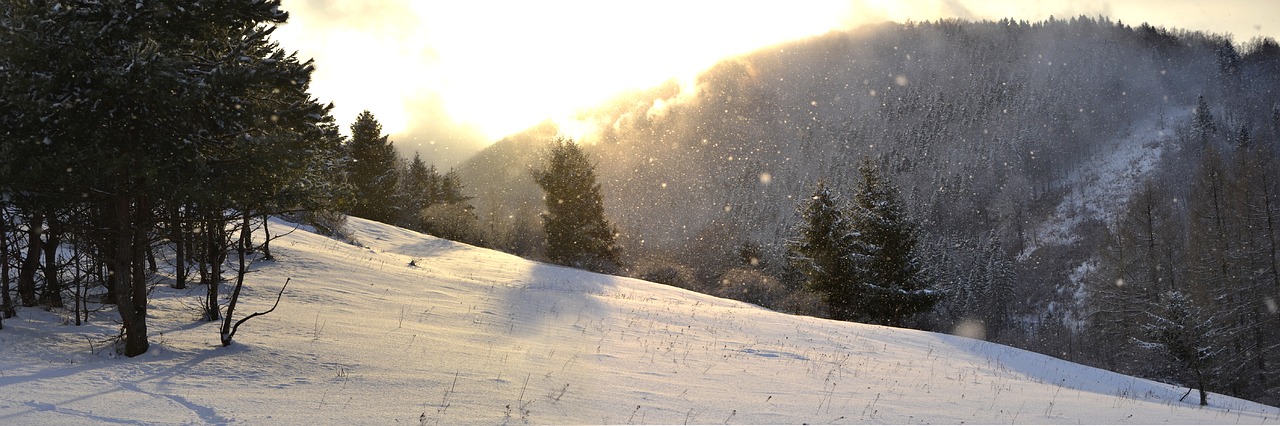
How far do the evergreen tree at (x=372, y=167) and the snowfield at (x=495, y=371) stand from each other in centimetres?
3195

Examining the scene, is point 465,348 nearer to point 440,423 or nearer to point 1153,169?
point 440,423

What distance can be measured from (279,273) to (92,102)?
9.41 metres

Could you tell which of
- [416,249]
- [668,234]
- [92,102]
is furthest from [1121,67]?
[92,102]

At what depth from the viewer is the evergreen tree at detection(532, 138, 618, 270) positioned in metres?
42.2

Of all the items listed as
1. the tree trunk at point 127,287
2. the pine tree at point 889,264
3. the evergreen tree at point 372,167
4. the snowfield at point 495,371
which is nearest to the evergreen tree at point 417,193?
the evergreen tree at point 372,167

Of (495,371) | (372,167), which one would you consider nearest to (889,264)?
(495,371)

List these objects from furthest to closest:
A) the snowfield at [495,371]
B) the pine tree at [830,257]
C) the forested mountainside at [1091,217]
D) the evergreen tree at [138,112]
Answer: the forested mountainside at [1091,217] < the pine tree at [830,257] < the evergreen tree at [138,112] < the snowfield at [495,371]

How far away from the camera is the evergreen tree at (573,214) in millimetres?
42219

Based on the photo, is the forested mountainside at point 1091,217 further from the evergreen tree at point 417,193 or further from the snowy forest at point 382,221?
the evergreen tree at point 417,193

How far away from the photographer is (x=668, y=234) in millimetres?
182250

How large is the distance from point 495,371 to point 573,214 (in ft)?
111

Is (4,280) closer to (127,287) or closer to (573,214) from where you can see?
(127,287)

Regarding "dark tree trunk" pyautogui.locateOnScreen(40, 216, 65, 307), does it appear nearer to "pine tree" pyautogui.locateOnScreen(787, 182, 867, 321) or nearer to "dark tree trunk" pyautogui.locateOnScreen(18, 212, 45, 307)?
"dark tree trunk" pyautogui.locateOnScreen(18, 212, 45, 307)

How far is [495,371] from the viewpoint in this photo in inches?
341
